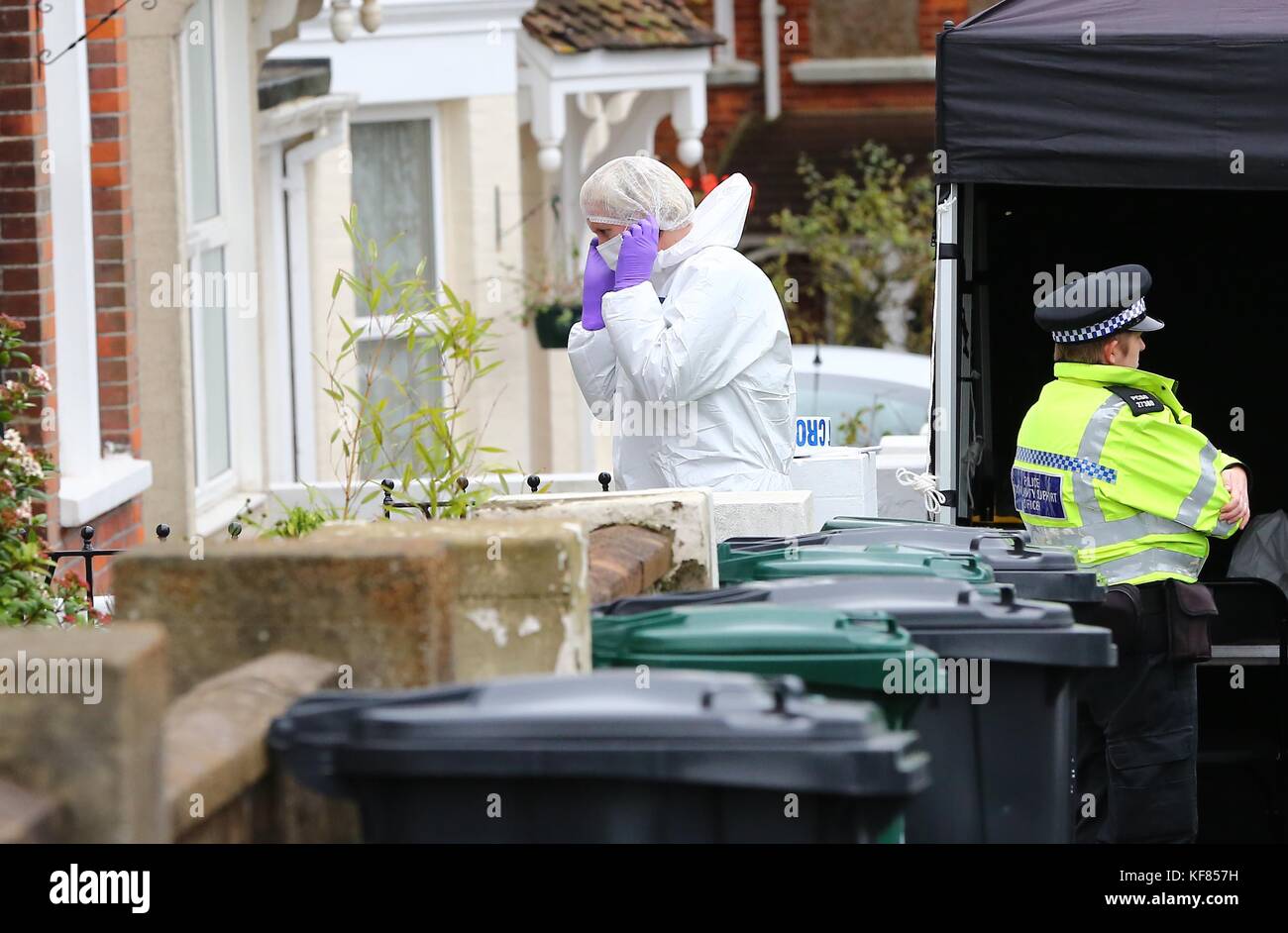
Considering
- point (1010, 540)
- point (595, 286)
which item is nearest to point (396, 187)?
point (595, 286)

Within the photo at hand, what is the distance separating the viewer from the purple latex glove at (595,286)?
17.5 ft

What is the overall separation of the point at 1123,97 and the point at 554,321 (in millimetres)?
7392

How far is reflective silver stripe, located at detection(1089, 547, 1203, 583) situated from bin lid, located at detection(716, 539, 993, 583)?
3.95ft

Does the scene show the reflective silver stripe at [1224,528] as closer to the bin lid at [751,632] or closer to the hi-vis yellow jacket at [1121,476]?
the hi-vis yellow jacket at [1121,476]

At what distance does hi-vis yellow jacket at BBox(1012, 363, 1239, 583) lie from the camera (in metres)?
5.09

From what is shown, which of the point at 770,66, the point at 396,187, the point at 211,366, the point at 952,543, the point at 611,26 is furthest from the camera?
the point at 770,66

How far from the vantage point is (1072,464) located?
5.14m

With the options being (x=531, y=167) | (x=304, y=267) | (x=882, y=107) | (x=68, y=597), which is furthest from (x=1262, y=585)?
(x=882, y=107)

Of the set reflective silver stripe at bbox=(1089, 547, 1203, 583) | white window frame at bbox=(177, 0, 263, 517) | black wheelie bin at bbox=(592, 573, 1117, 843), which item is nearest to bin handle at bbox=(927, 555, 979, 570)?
black wheelie bin at bbox=(592, 573, 1117, 843)

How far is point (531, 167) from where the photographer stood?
48.2 feet

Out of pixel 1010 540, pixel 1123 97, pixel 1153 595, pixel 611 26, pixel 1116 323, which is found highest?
pixel 611 26

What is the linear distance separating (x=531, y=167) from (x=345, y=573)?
39.2 feet

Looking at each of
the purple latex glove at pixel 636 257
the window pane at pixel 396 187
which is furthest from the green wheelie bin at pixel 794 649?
the window pane at pixel 396 187

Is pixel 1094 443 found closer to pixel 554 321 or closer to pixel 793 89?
pixel 554 321
